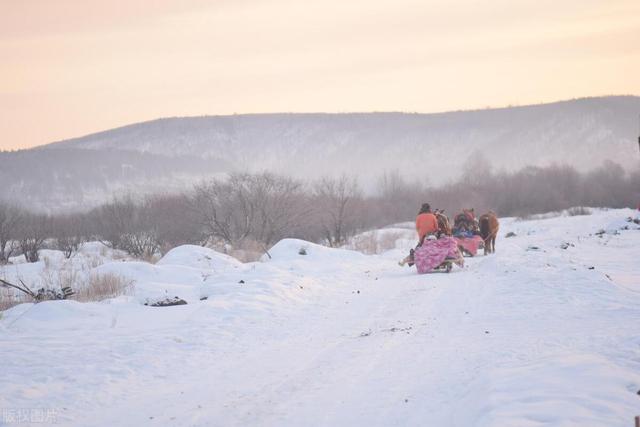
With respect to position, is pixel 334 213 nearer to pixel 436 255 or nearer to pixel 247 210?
pixel 247 210

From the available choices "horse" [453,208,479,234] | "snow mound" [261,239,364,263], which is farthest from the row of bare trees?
"horse" [453,208,479,234]

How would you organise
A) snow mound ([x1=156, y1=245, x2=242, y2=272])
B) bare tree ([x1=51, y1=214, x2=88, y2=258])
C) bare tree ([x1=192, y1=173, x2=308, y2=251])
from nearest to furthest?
snow mound ([x1=156, y1=245, x2=242, y2=272])
bare tree ([x1=192, y1=173, x2=308, y2=251])
bare tree ([x1=51, y1=214, x2=88, y2=258])

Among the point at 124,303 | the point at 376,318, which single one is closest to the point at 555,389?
A: the point at 376,318

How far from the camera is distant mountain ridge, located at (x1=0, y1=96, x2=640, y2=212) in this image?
163212 millimetres

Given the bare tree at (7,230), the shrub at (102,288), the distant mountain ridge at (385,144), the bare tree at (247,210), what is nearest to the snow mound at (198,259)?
the shrub at (102,288)

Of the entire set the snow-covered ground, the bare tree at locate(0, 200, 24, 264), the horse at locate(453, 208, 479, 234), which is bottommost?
the snow-covered ground

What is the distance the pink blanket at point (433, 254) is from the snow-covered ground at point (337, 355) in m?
3.00

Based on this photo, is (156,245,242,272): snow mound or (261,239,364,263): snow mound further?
(261,239,364,263): snow mound

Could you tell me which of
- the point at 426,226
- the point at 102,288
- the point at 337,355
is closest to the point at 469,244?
the point at 426,226

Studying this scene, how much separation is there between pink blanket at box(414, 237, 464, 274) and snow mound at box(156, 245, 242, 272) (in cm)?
685

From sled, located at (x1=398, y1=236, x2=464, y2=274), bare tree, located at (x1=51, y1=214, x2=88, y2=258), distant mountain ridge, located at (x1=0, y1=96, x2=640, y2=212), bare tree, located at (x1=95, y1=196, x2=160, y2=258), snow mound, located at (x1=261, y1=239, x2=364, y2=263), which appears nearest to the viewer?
sled, located at (x1=398, y1=236, x2=464, y2=274)

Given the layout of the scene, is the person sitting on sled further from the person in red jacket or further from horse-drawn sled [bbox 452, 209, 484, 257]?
horse-drawn sled [bbox 452, 209, 484, 257]

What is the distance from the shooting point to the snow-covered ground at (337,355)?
20.6 ft

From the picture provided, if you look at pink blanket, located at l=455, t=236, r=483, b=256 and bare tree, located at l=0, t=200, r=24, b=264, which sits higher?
bare tree, located at l=0, t=200, r=24, b=264
